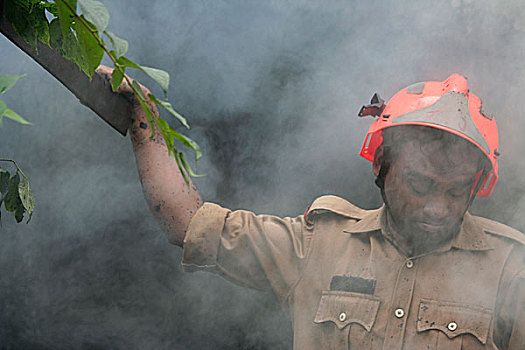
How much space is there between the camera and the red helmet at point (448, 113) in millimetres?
2076

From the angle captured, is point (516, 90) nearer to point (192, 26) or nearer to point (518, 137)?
point (518, 137)

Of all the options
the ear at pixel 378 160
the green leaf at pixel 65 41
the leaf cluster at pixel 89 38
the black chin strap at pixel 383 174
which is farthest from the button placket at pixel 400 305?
the green leaf at pixel 65 41

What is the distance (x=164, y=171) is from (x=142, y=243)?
3.24 ft

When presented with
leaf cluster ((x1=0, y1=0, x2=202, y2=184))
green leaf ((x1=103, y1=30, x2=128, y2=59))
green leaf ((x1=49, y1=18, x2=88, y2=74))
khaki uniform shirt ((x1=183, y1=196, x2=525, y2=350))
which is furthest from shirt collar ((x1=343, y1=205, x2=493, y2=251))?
green leaf ((x1=103, y1=30, x2=128, y2=59))

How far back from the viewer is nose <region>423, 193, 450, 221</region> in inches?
81.7

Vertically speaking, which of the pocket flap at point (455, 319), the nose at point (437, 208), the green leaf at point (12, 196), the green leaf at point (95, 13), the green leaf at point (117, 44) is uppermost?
the green leaf at point (95, 13)

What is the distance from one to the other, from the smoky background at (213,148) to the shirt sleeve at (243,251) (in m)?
0.68

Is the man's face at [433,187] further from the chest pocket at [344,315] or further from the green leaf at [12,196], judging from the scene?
the green leaf at [12,196]

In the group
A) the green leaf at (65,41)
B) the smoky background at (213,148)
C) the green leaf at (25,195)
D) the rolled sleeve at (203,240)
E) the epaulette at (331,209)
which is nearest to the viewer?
the green leaf at (65,41)

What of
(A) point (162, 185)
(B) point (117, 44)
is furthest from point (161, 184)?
(B) point (117, 44)

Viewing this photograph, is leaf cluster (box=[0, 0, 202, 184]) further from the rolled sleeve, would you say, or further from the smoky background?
the smoky background

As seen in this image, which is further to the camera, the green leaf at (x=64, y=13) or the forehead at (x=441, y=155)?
the forehead at (x=441, y=155)

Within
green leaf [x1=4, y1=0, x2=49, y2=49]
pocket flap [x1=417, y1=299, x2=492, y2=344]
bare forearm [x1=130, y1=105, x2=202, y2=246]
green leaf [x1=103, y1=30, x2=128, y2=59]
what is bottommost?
pocket flap [x1=417, y1=299, x2=492, y2=344]

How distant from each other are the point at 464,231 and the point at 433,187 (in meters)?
0.24
